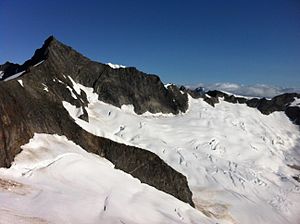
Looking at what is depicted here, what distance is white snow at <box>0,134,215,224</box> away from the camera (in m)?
26.8

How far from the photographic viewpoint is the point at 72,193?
32.0 meters

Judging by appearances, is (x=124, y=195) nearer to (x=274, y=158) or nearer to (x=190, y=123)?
(x=190, y=123)

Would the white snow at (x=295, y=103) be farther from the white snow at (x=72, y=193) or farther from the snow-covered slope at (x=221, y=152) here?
the white snow at (x=72, y=193)

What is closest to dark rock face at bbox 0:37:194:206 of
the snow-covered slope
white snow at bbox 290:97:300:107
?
the snow-covered slope

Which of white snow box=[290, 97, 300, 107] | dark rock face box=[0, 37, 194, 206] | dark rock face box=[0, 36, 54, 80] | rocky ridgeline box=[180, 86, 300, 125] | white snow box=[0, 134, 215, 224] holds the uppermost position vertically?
white snow box=[290, 97, 300, 107]

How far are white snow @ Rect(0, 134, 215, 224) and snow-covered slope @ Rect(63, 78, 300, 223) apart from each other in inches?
448

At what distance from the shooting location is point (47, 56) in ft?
258

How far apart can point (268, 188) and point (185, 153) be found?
18.4 m

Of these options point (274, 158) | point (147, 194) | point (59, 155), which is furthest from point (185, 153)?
point (59, 155)

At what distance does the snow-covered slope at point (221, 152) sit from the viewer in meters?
67.1

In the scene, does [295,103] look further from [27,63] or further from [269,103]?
[27,63]

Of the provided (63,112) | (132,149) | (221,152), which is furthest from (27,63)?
(221,152)

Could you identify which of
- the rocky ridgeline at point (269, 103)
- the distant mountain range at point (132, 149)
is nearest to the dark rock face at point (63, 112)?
the distant mountain range at point (132, 149)

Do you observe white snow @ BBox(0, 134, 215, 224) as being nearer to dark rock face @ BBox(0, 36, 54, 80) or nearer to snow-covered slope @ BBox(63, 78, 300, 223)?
snow-covered slope @ BBox(63, 78, 300, 223)
